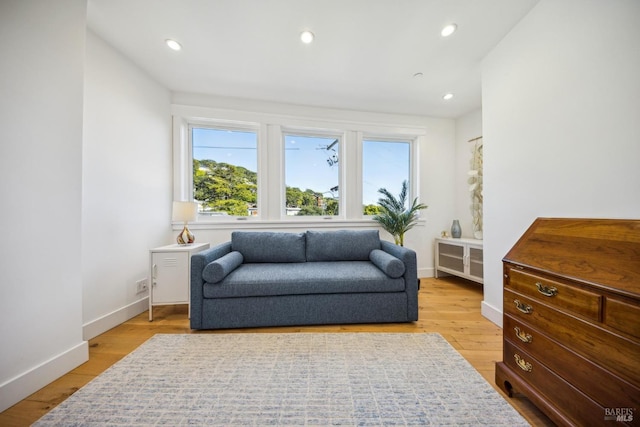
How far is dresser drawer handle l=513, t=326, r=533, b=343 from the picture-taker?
3.72 feet

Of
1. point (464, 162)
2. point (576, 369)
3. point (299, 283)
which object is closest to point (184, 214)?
point (299, 283)

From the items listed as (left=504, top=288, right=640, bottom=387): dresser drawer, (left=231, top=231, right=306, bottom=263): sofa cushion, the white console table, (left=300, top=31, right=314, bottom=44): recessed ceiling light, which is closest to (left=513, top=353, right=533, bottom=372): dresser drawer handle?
(left=504, top=288, right=640, bottom=387): dresser drawer

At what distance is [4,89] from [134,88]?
51.1 inches

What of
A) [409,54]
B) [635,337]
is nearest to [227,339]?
[635,337]

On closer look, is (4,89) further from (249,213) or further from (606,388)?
(606,388)

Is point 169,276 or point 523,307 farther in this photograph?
point 169,276

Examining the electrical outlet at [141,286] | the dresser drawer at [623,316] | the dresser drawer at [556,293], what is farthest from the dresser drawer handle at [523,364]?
the electrical outlet at [141,286]

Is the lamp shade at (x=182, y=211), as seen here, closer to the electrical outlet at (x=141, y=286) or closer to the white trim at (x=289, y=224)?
the white trim at (x=289, y=224)

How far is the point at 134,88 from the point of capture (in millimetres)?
2264

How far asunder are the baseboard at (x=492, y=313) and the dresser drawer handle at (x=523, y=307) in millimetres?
998

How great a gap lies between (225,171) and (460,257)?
11.2 ft

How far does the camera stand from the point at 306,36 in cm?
188

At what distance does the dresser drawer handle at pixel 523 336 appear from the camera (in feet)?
3.72

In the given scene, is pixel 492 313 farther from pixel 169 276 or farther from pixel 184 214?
pixel 184 214
